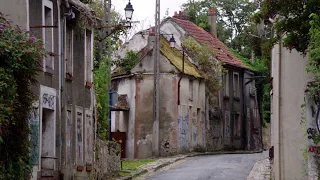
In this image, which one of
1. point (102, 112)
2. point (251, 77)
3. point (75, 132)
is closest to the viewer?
point (75, 132)

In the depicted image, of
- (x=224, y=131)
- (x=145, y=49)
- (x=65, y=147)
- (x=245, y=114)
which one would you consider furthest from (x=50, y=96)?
(x=245, y=114)

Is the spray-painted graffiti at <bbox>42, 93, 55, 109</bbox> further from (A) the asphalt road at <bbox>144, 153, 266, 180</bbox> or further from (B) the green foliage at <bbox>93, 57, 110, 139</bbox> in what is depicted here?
(B) the green foliage at <bbox>93, 57, 110, 139</bbox>

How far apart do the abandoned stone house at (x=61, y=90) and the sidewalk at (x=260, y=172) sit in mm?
5570

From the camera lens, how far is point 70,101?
22.4 meters

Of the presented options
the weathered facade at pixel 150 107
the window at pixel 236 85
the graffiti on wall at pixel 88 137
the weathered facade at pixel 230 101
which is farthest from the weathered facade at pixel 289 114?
the window at pixel 236 85

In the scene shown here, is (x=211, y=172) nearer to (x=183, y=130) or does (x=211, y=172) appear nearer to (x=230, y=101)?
(x=183, y=130)

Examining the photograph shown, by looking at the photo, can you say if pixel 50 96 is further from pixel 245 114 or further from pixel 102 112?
pixel 245 114

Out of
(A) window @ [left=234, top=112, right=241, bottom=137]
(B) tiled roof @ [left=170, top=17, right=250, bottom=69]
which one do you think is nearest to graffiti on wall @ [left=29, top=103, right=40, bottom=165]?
(B) tiled roof @ [left=170, top=17, right=250, bottom=69]

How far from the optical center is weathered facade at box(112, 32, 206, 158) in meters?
42.2

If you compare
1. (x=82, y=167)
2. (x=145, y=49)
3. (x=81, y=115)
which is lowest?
(x=82, y=167)

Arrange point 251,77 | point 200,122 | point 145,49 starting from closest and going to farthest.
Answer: point 145,49 < point 200,122 < point 251,77

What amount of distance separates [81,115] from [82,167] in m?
1.56

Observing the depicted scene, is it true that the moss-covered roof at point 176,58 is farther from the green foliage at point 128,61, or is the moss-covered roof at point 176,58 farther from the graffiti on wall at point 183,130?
the graffiti on wall at point 183,130

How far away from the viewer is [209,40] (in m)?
51.7
